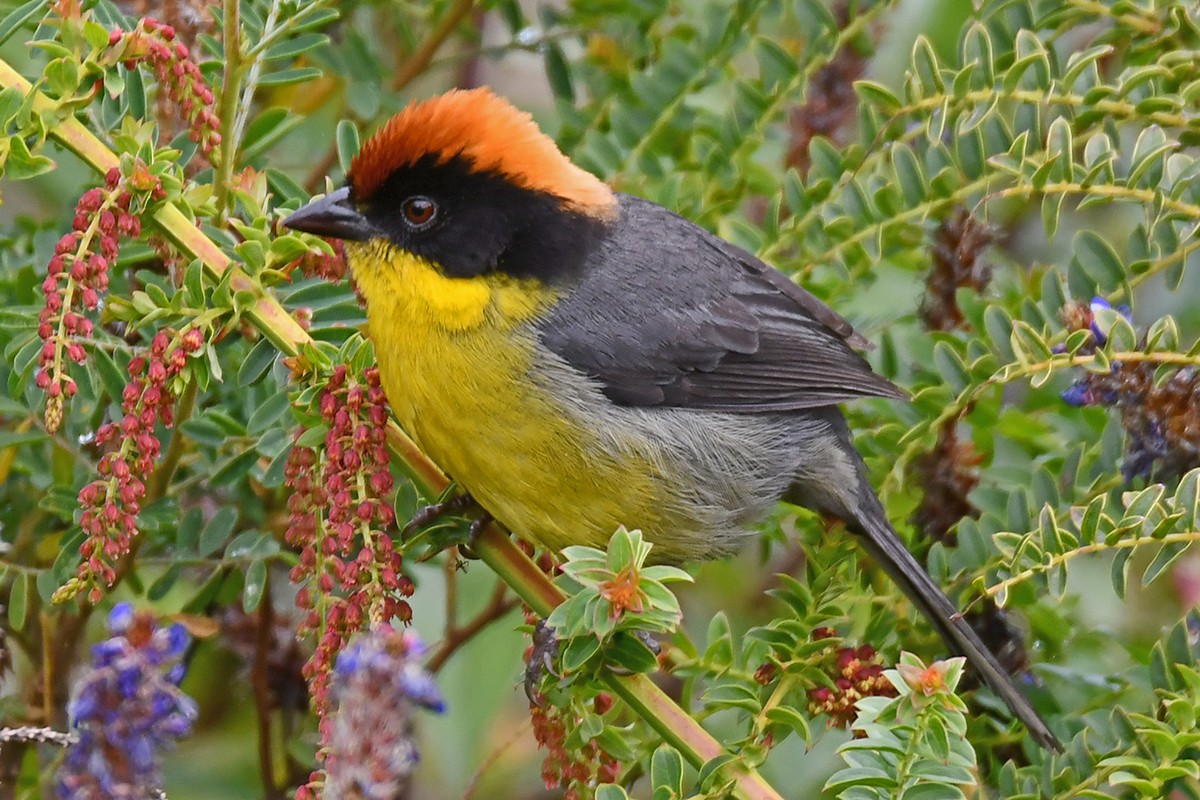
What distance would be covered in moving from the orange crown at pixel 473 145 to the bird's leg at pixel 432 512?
2.32 feet

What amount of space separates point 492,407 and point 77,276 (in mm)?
1142

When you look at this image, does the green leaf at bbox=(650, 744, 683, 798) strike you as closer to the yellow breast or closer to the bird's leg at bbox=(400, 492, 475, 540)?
the bird's leg at bbox=(400, 492, 475, 540)

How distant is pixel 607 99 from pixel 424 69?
0.52 meters

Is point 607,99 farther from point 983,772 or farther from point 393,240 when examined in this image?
point 983,772

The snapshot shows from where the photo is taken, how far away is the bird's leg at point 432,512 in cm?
282

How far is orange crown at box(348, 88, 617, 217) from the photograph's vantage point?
3158mm

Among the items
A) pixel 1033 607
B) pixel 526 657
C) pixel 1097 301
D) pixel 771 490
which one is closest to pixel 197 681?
pixel 526 657

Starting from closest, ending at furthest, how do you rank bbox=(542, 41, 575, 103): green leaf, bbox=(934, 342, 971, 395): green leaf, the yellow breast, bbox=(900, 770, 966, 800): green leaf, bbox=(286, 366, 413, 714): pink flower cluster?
bbox=(900, 770, 966, 800): green leaf, bbox=(286, 366, 413, 714): pink flower cluster, bbox=(934, 342, 971, 395): green leaf, the yellow breast, bbox=(542, 41, 575, 103): green leaf

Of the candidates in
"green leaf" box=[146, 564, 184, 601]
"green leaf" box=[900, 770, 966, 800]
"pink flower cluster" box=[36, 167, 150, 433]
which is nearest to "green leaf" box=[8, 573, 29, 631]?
"green leaf" box=[146, 564, 184, 601]

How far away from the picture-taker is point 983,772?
118 inches

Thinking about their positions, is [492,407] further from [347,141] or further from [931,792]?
[931,792]

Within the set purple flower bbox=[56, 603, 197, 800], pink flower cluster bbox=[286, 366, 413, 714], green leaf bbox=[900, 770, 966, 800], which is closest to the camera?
purple flower bbox=[56, 603, 197, 800]

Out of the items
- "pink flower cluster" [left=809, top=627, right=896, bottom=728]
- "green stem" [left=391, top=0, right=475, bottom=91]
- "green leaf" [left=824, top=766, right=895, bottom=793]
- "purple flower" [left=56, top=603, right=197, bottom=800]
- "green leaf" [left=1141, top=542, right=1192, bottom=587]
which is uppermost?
"green stem" [left=391, top=0, right=475, bottom=91]

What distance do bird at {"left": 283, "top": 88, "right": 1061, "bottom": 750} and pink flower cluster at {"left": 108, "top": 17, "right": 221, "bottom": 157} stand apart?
0.45 metres
